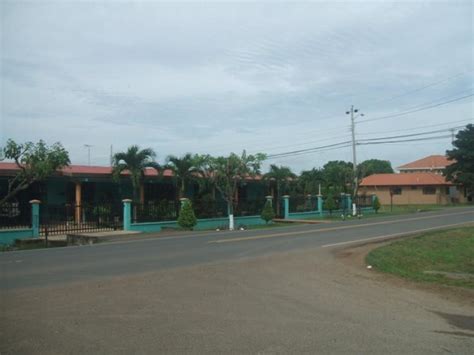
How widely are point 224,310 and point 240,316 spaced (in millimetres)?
464

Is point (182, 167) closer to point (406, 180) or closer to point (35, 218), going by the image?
point (35, 218)

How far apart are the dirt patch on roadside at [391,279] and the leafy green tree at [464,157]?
45307 millimetres

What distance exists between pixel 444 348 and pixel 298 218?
33.9 meters

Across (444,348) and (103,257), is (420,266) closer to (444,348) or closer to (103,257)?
(444,348)

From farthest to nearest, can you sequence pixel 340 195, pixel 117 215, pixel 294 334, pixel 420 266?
pixel 340 195
pixel 117 215
pixel 420 266
pixel 294 334

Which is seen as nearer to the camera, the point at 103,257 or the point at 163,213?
the point at 103,257

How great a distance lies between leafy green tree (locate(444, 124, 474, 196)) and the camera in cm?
5606

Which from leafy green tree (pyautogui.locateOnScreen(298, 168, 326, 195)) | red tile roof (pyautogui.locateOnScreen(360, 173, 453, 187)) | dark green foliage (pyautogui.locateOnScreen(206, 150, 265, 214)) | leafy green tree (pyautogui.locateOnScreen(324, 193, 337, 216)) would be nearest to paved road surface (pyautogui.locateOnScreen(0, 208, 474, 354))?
dark green foliage (pyautogui.locateOnScreen(206, 150, 265, 214))

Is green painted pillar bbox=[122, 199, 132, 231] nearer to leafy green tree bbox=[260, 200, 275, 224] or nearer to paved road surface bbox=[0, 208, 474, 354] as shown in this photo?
leafy green tree bbox=[260, 200, 275, 224]

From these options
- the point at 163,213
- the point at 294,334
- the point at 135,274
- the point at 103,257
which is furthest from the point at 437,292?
the point at 163,213

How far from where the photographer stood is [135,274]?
11.4 metres

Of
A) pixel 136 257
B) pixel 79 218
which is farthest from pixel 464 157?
pixel 136 257

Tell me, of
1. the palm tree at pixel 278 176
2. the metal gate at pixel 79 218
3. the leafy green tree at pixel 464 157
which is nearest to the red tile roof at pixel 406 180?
the leafy green tree at pixel 464 157

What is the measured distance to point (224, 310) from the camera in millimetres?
7578
